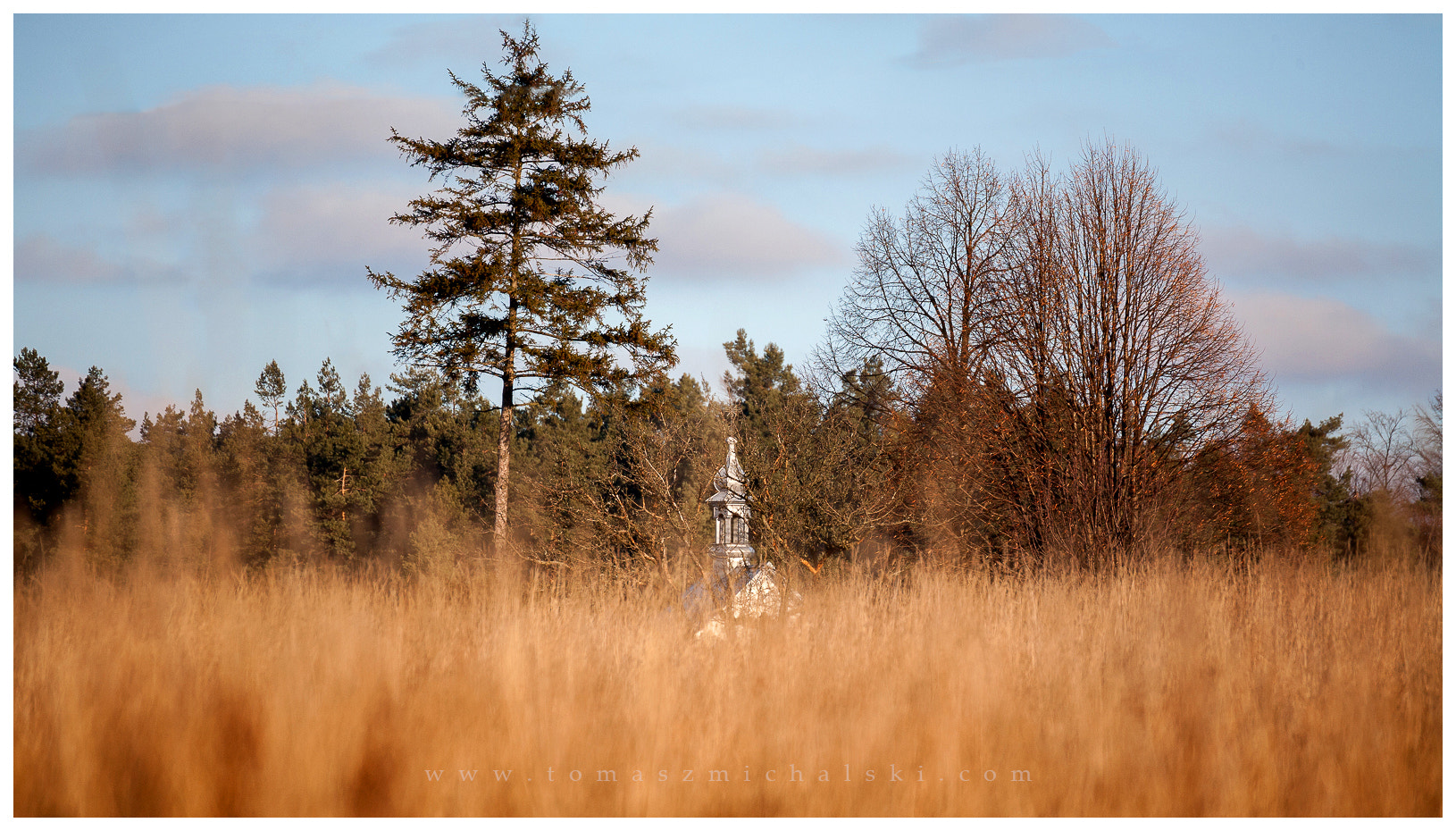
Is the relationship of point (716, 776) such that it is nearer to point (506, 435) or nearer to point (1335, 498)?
point (506, 435)

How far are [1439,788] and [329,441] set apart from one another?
72.0 feet

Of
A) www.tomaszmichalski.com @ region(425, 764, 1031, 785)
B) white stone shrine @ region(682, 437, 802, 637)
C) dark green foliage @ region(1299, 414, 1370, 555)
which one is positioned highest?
dark green foliage @ region(1299, 414, 1370, 555)

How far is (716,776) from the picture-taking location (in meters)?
4.14

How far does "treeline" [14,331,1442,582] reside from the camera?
6.88m

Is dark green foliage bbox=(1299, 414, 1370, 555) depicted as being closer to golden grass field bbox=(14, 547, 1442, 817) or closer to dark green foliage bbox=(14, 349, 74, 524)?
golden grass field bbox=(14, 547, 1442, 817)

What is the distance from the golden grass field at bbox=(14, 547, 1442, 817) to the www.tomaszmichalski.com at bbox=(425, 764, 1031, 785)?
0.04 ft

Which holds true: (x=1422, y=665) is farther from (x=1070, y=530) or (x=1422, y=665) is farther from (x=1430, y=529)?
(x=1070, y=530)

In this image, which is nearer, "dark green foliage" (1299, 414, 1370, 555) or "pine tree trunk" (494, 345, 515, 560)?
"dark green foliage" (1299, 414, 1370, 555)

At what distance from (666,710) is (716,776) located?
1.32 feet

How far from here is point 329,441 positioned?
21641 mm

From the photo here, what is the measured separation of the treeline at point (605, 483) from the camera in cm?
688

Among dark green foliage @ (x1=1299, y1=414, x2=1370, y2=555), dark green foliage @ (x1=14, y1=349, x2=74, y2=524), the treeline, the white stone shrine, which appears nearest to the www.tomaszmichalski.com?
the white stone shrine

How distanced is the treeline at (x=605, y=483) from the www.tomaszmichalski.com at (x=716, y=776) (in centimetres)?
144

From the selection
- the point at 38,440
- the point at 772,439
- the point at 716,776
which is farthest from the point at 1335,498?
the point at 38,440
